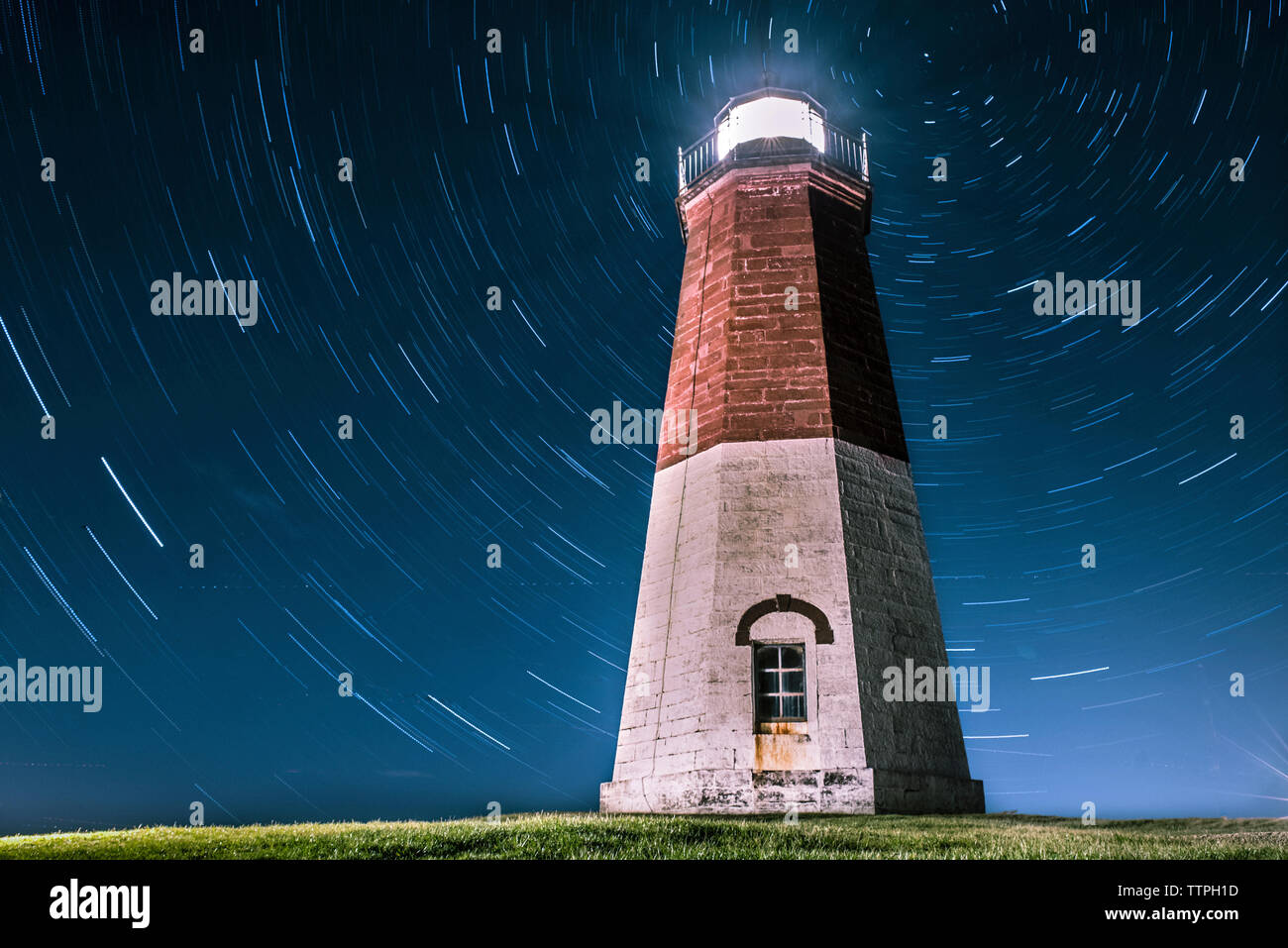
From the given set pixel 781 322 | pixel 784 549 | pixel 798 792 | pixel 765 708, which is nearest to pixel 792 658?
pixel 765 708

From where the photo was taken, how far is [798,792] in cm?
1402

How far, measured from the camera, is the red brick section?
17.0 m

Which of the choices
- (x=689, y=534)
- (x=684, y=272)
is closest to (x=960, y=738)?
(x=689, y=534)

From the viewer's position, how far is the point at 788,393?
16969mm

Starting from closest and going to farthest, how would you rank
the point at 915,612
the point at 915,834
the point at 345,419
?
the point at 915,834
the point at 915,612
the point at 345,419

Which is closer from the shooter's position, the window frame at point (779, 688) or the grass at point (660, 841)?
the grass at point (660, 841)

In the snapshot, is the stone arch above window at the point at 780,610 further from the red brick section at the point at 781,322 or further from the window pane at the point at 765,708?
the red brick section at the point at 781,322

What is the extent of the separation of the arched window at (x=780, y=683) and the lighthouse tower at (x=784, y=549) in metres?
0.03

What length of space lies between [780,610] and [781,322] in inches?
204

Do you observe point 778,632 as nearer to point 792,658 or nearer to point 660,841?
point 792,658

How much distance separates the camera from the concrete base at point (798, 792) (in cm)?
1388

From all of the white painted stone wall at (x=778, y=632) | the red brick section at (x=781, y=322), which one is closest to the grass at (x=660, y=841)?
the white painted stone wall at (x=778, y=632)
